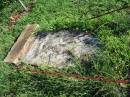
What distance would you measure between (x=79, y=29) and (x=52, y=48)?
47 centimetres

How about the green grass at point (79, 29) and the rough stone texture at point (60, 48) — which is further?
the rough stone texture at point (60, 48)

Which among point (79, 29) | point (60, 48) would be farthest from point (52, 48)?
point (79, 29)

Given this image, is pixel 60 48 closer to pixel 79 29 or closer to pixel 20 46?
pixel 79 29

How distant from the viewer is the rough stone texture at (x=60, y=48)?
4.11 m

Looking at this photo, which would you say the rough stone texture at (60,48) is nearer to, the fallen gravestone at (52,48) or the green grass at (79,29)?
the fallen gravestone at (52,48)

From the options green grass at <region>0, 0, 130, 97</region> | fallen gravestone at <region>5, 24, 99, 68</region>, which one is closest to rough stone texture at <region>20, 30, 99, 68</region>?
fallen gravestone at <region>5, 24, 99, 68</region>

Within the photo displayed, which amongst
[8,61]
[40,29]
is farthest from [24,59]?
[40,29]

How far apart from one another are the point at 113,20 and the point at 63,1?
1.20 metres

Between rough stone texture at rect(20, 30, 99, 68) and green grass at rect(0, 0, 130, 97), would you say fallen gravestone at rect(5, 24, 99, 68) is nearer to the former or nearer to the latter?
rough stone texture at rect(20, 30, 99, 68)

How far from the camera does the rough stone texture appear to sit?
13.5 ft

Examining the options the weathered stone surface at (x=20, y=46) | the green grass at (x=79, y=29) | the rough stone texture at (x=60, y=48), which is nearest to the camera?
the green grass at (x=79, y=29)

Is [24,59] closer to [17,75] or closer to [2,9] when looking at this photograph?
[17,75]

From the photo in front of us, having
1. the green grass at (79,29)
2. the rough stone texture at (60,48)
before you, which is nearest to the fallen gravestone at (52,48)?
the rough stone texture at (60,48)

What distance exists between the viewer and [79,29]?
4.53m
